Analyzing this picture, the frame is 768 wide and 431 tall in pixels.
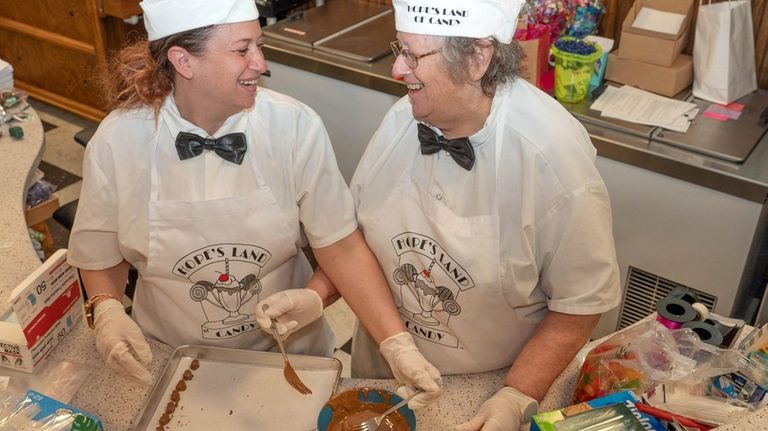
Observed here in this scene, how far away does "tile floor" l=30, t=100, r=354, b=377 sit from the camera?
316 cm

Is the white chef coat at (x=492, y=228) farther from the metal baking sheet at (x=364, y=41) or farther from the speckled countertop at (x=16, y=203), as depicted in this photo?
the metal baking sheet at (x=364, y=41)

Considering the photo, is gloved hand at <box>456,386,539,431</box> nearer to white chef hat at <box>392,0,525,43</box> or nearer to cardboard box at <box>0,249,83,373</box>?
white chef hat at <box>392,0,525,43</box>

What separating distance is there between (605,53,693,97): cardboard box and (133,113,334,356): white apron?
1559mm

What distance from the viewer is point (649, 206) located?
2.56 m

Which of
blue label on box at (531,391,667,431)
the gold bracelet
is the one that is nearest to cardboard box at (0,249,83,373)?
the gold bracelet

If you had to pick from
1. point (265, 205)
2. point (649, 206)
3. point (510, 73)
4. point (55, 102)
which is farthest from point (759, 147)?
point (55, 102)

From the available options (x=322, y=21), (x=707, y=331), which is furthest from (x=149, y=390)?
(x=322, y=21)

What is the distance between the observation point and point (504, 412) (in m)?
1.51

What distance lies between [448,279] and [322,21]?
2102mm

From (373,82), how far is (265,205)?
1347mm

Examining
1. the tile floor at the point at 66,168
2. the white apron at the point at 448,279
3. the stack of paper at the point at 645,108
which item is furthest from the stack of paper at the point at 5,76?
the stack of paper at the point at 645,108

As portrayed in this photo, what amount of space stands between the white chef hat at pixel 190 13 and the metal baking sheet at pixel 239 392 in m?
0.71

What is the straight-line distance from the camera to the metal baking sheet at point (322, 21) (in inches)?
131

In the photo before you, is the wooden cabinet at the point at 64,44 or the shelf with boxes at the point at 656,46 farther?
the wooden cabinet at the point at 64,44
